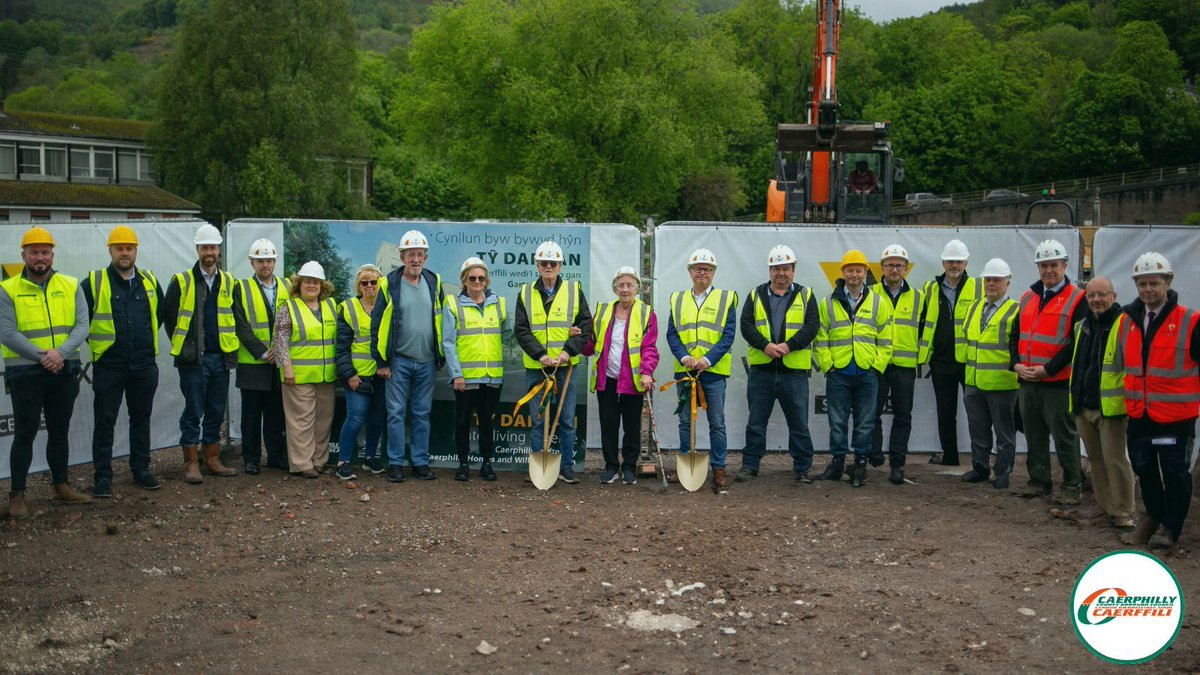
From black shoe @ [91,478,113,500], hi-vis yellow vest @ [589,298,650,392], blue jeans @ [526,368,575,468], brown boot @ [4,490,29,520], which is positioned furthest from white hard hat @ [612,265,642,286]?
brown boot @ [4,490,29,520]

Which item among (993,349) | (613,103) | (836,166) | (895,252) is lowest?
(993,349)

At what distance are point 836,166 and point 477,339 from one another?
41.5ft

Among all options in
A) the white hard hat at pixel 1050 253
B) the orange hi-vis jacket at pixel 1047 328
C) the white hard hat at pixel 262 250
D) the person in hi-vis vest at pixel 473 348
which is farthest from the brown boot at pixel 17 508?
the white hard hat at pixel 1050 253

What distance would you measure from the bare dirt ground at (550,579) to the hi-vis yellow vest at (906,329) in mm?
1217

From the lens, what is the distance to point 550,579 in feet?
24.4

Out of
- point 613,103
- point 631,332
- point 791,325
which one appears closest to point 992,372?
point 791,325

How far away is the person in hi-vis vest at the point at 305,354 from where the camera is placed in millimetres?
10641

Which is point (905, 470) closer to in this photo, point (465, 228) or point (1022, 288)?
point (1022, 288)

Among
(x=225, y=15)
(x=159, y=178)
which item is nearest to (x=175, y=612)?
(x=225, y=15)

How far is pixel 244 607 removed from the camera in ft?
22.4

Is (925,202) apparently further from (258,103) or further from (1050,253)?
(1050,253)

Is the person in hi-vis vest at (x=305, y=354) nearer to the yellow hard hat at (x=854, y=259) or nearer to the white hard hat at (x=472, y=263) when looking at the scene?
the white hard hat at (x=472, y=263)

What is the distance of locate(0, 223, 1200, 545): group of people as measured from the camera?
10.1 m

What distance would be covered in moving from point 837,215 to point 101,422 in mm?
14860
